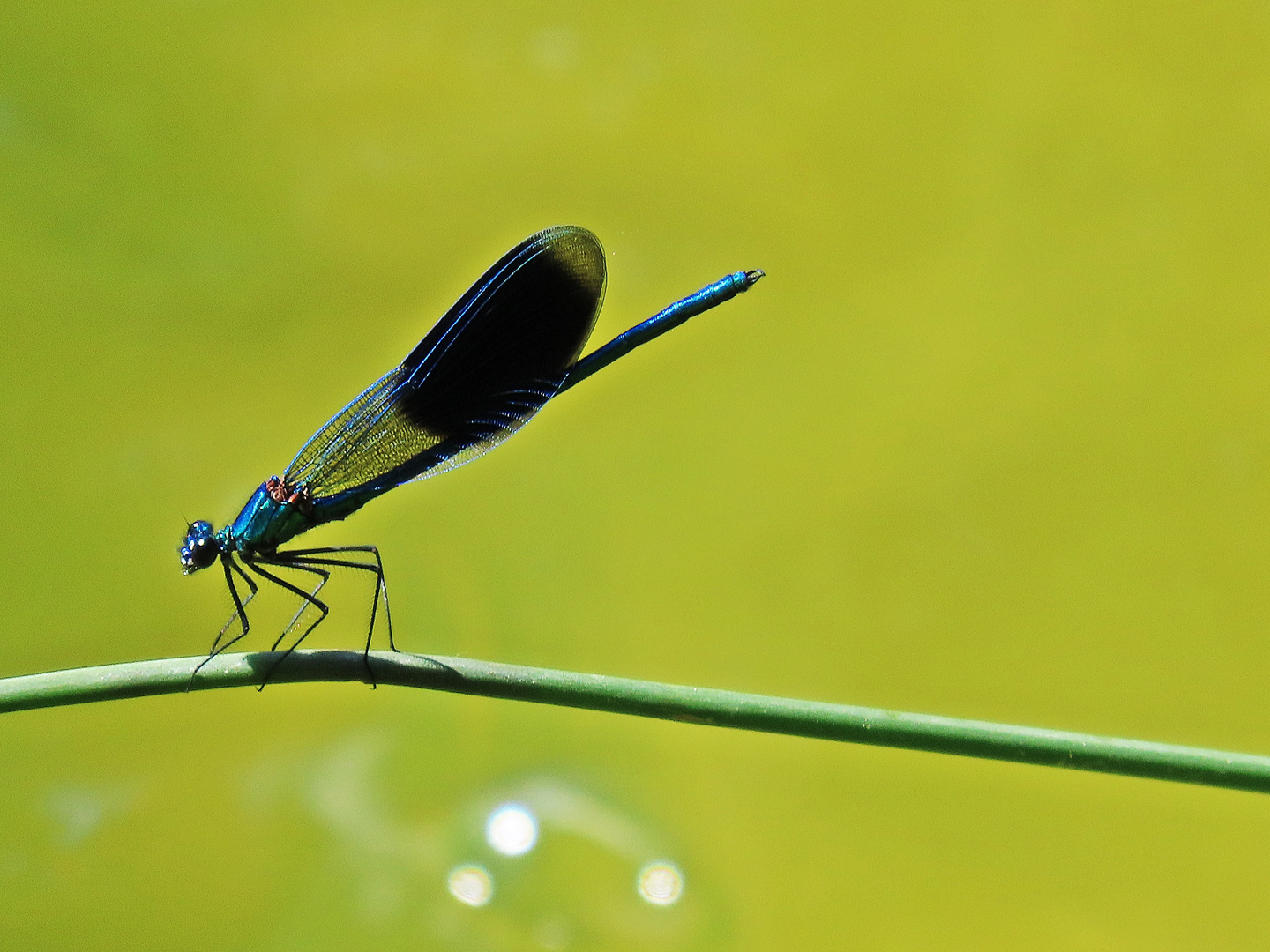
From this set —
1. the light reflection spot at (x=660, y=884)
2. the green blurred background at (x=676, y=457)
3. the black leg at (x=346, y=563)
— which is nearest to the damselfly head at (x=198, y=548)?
the black leg at (x=346, y=563)

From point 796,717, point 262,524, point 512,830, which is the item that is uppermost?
point 262,524

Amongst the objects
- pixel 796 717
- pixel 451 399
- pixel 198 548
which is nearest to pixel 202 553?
pixel 198 548

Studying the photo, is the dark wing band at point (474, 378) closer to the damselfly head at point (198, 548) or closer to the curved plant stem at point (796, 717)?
the damselfly head at point (198, 548)

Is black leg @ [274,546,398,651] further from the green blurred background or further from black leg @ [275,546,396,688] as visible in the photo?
the green blurred background

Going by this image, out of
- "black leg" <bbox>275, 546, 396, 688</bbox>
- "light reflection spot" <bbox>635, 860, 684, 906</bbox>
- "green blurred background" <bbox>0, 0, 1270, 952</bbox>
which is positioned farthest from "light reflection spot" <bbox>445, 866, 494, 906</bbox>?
"black leg" <bbox>275, 546, 396, 688</bbox>

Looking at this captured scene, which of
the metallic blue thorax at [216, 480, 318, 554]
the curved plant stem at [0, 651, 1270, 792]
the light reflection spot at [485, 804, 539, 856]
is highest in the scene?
the metallic blue thorax at [216, 480, 318, 554]

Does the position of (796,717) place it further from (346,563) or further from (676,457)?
(676,457)

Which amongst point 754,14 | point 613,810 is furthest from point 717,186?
point 613,810
